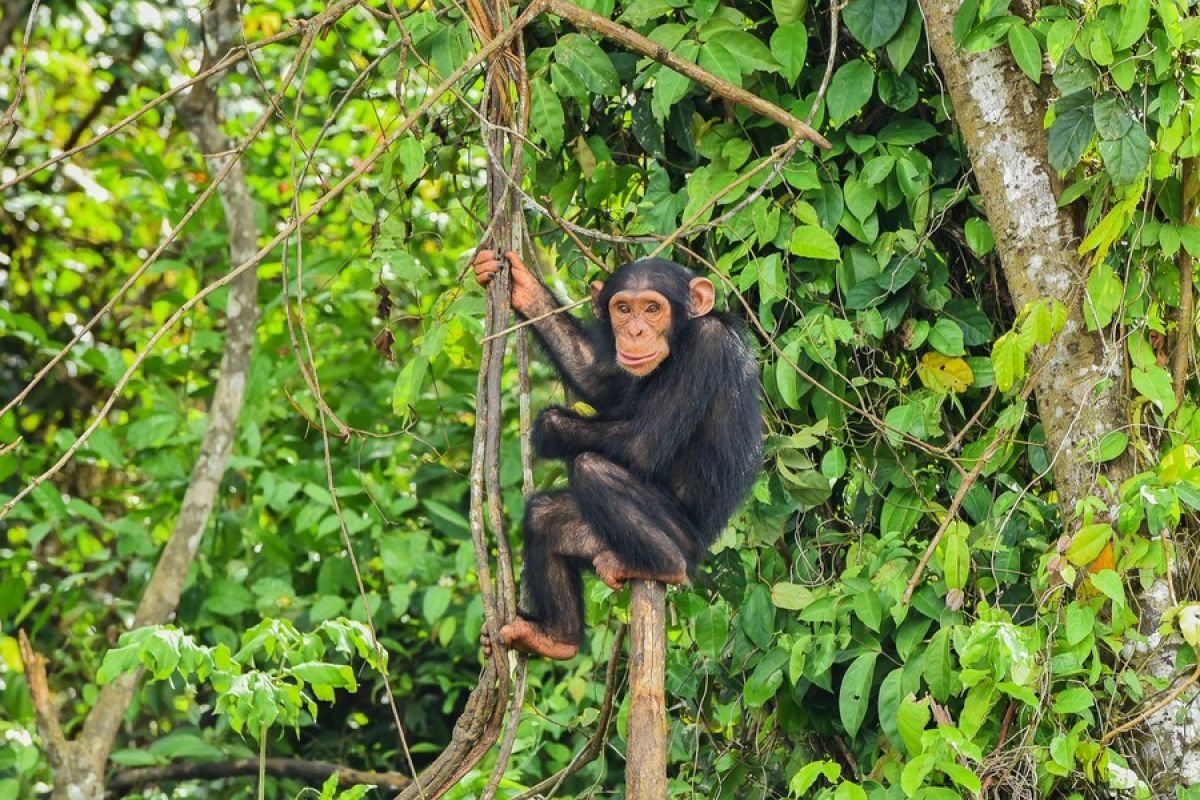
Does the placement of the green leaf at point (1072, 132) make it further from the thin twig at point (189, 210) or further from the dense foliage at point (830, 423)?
the thin twig at point (189, 210)

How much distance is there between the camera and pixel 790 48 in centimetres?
415

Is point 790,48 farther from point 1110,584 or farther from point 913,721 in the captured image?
point 913,721

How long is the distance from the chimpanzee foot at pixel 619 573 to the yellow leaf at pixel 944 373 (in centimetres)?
100

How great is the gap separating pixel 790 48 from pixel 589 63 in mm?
578

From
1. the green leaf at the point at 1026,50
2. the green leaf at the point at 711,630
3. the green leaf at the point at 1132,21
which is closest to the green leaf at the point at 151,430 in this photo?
the green leaf at the point at 711,630

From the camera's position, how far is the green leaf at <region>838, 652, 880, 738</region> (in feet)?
13.0

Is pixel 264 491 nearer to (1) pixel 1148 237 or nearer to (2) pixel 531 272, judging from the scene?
(2) pixel 531 272

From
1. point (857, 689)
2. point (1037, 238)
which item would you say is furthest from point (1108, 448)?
point (857, 689)

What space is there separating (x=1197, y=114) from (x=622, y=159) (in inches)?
75.4

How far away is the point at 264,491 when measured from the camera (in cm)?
602

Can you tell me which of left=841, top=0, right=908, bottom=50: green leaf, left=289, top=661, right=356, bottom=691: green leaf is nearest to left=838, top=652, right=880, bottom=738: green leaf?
left=289, top=661, right=356, bottom=691: green leaf

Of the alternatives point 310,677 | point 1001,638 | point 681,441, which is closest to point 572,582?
point 681,441

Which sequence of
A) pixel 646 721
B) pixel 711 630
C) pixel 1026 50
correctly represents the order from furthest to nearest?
pixel 711 630 < pixel 1026 50 < pixel 646 721

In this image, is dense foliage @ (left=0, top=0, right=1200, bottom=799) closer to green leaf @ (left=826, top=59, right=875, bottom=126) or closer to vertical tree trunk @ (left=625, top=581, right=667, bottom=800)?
green leaf @ (left=826, top=59, right=875, bottom=126)
